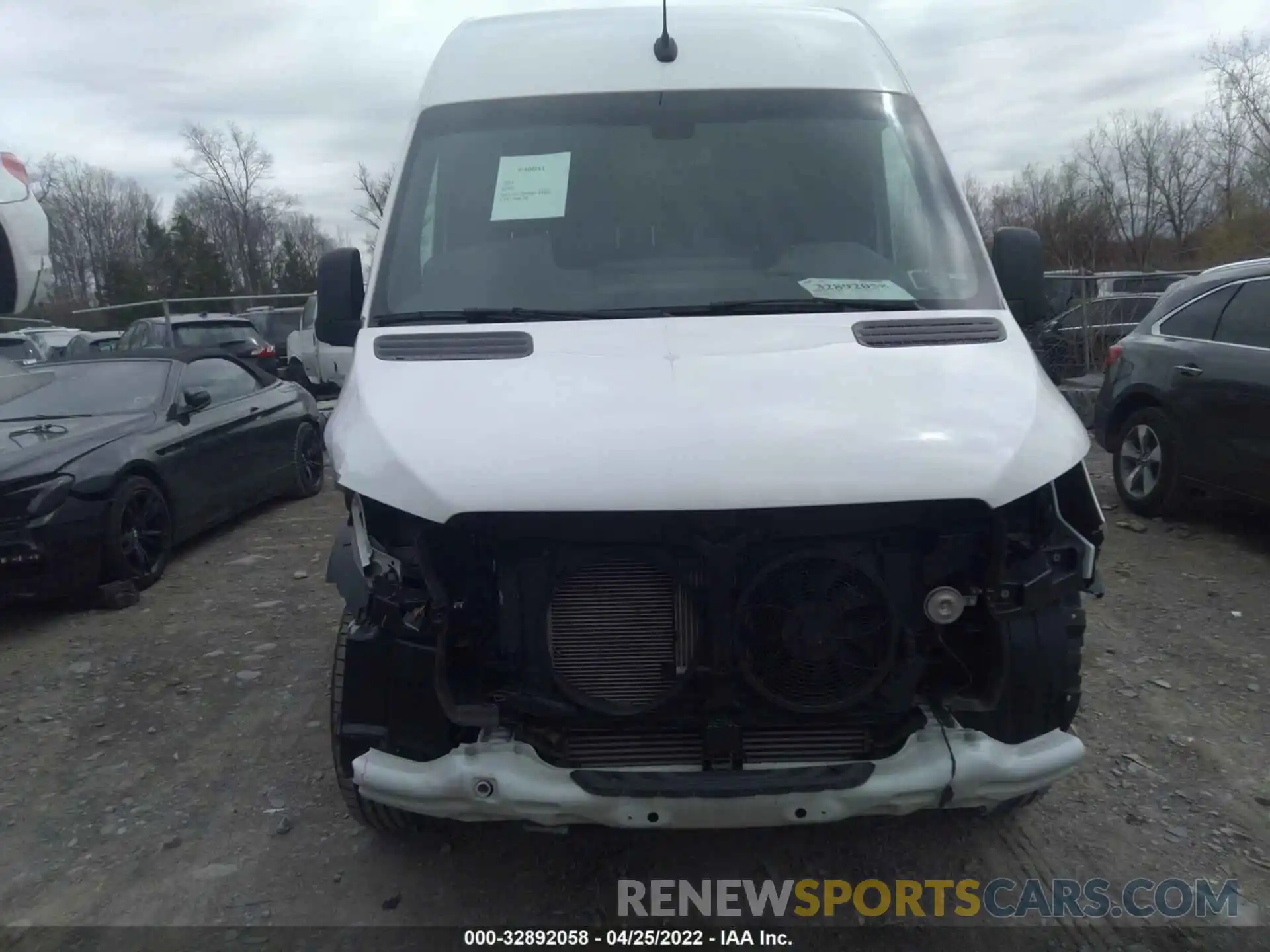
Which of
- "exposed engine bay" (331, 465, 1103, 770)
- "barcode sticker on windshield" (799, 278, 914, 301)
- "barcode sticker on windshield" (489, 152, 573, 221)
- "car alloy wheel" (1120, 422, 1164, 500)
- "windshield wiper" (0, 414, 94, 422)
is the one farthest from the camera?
"car alloy wheel" (1120, 422, 1164, 500)

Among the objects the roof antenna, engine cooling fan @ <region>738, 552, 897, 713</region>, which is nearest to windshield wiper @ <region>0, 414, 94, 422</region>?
the roof antenna

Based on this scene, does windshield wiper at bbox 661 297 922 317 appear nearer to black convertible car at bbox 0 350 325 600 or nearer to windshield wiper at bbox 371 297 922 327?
windshield wiper at bbox 371 297 922 327

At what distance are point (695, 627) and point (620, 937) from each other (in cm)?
105

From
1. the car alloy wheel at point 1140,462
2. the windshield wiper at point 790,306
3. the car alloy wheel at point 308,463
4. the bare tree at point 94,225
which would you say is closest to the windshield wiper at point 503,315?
the windshield wiper at point 790,306

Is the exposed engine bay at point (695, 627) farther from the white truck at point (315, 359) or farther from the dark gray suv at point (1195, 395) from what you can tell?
the white truck at point (315, 359)

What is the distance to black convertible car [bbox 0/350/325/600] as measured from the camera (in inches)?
214

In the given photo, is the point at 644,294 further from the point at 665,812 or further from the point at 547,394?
the point at 665,812

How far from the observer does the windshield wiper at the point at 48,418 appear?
642 cm

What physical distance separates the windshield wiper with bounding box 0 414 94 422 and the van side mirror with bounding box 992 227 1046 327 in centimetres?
592

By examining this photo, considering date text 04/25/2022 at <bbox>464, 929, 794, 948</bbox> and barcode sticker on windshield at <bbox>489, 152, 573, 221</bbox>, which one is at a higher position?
barcode sticker on windshield at <bbox>489, 152, 573, 221</bbox>

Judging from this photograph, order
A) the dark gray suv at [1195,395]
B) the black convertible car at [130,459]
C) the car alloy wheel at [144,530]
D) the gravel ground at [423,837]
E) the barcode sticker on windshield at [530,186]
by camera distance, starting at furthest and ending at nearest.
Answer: the car alloy wheel at [144,530] → the dark gray suv at [1195,395] → the black convertible car at [130,459] → the barcode sticker on windshield at [530,186] → the gravel ground at [423,837]

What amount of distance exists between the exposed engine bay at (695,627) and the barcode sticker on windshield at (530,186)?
1407 mm

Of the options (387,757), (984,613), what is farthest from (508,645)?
(984,613)

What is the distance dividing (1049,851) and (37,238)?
7.02 meters
